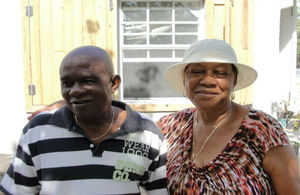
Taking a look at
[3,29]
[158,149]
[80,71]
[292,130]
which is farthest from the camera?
[292,130]

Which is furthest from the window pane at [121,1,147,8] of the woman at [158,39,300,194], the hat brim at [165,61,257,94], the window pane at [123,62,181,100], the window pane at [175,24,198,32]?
the woman at [158,39,300,194]

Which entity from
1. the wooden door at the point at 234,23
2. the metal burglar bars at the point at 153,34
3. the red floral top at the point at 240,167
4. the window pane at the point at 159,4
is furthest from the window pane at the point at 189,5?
the red floral top at the point at 240,167

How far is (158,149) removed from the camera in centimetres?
151

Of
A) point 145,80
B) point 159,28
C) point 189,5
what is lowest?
point 145,80

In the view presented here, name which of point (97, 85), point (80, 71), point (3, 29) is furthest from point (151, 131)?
point (3, 29)

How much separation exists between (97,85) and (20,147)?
481 millimetres

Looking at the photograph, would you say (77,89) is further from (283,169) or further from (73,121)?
(283,169)

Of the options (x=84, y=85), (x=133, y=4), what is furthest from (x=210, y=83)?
(x=133, y=4)

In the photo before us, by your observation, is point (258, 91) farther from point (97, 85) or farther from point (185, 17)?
point (97, 85)

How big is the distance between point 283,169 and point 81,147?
1.04 metres

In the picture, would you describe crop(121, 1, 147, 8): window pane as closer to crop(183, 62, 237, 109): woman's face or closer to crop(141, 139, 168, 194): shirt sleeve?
crop(183, 62, 237, 109): woman's face

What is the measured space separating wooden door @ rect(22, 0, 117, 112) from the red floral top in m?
2.78

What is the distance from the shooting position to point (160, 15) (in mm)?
4254

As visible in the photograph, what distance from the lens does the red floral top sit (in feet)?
4.91
